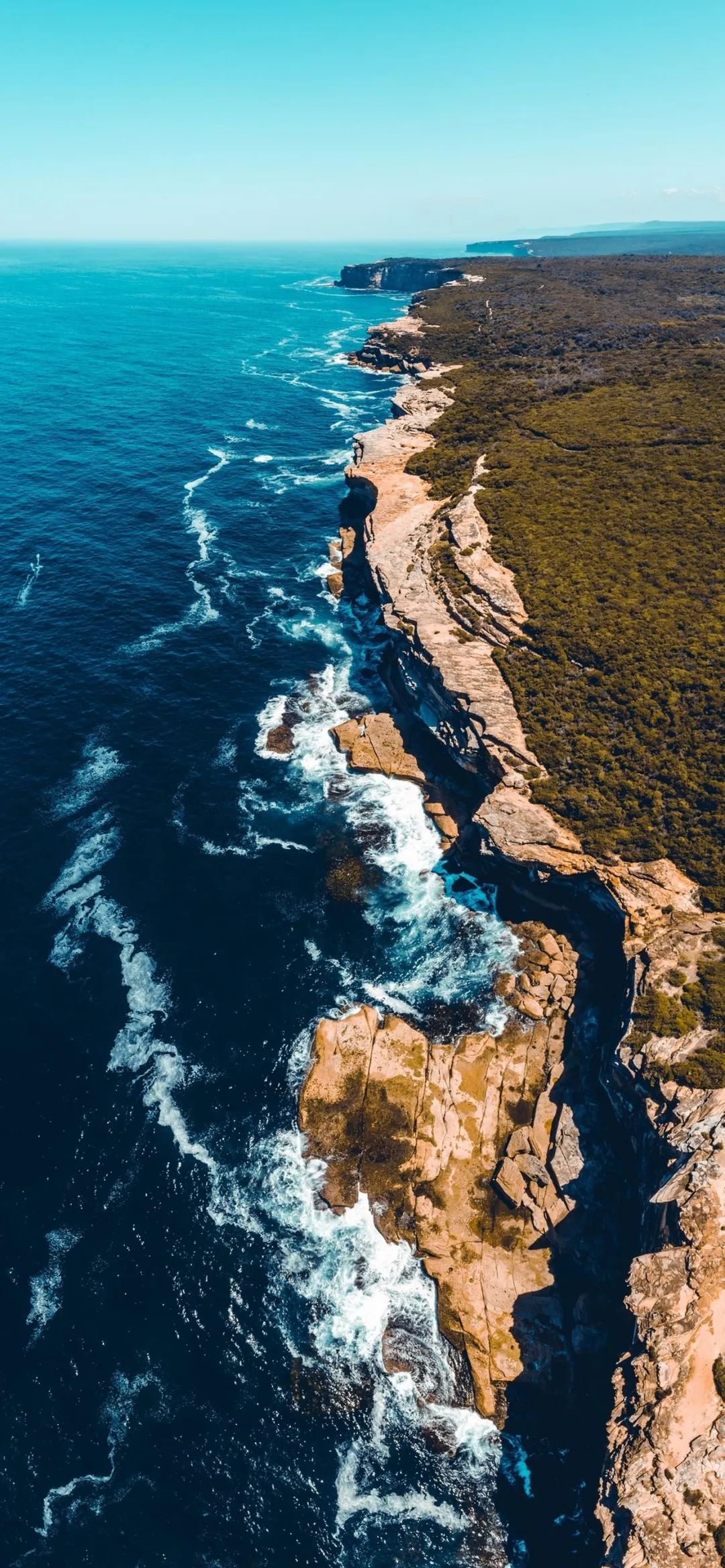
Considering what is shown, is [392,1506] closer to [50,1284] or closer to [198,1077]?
[50,1284]

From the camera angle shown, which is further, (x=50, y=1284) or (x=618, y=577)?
(x=618, y=577)

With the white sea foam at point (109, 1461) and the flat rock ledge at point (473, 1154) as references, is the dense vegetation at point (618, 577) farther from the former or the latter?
the white sea foam at point (109, 1461)

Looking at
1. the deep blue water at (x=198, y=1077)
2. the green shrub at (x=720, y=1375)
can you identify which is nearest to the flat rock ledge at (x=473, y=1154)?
the deep blue water at (x=198, y=1077)

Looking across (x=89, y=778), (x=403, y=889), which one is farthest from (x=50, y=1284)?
(x=89, y=778)

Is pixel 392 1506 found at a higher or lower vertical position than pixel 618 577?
lower

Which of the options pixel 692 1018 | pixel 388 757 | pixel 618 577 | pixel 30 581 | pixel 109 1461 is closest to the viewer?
pixel 109 1461

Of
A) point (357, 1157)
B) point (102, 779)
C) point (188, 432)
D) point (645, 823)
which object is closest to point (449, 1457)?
point (357, 1157)

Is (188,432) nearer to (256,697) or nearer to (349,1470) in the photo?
(256,697)
